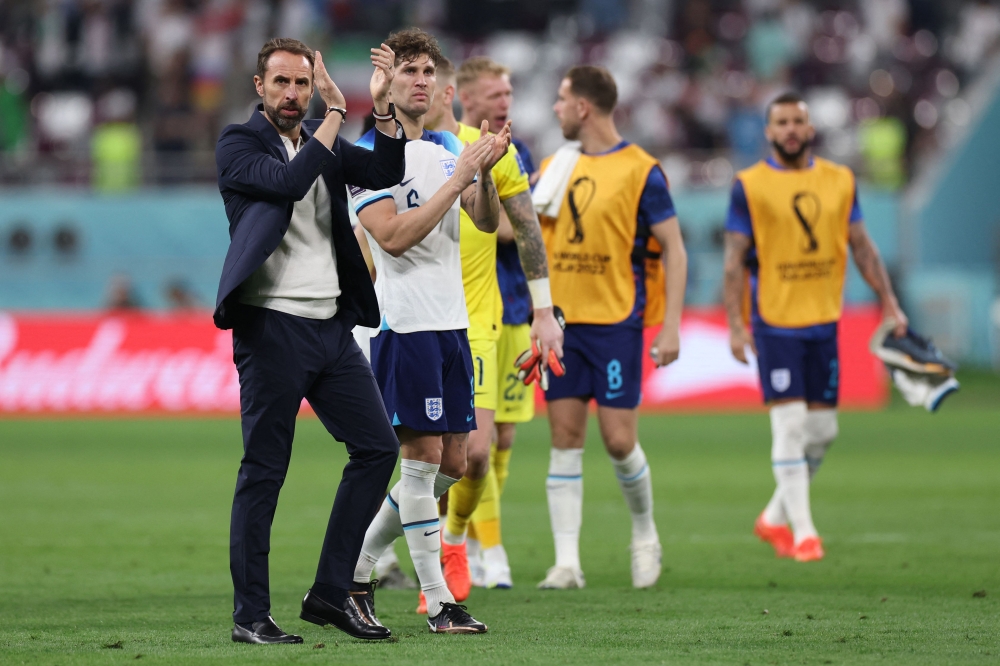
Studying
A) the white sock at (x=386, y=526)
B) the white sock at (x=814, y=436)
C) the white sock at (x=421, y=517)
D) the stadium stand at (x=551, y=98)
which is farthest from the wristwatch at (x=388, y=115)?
the stadium stand at (x=551, y=98)

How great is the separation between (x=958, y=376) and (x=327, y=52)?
41.6ft

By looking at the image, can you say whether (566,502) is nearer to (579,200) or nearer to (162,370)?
(579,200)

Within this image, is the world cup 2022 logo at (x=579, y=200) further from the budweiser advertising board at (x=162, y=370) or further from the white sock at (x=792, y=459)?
the budweiser advertising board at (x=162, y=370)

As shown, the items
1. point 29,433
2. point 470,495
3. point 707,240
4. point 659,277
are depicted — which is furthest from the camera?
point 707,240

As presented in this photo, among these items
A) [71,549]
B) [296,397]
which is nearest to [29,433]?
[71,549]

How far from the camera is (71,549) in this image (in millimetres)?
8711

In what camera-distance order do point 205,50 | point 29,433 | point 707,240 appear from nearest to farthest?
point 29,433
point 707,240
point 205,50

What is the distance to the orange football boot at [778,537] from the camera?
8.56 metres

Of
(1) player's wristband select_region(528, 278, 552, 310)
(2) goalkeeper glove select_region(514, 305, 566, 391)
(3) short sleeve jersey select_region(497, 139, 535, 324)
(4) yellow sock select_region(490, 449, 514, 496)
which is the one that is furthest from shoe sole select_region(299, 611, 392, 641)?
(3) short sleeve jersey select_region(497, 139, 535, 324)

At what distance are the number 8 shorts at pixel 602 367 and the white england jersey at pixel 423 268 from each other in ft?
5.42

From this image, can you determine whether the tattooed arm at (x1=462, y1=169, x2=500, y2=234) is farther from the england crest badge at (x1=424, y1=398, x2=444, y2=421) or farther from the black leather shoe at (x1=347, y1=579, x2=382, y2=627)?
the black leather shoe at (x1=347, y1=579, x2=382, y2=627)

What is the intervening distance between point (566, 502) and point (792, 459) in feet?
5.72

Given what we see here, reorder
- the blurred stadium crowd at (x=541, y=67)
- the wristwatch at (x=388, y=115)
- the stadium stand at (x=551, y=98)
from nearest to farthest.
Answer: the wristwatch at (x=388, y=115) < the stadium stand at (x=551, y=98) < the blurred stadium crowd at (x=541, y=67)

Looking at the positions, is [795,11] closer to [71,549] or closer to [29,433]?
[29,433]
